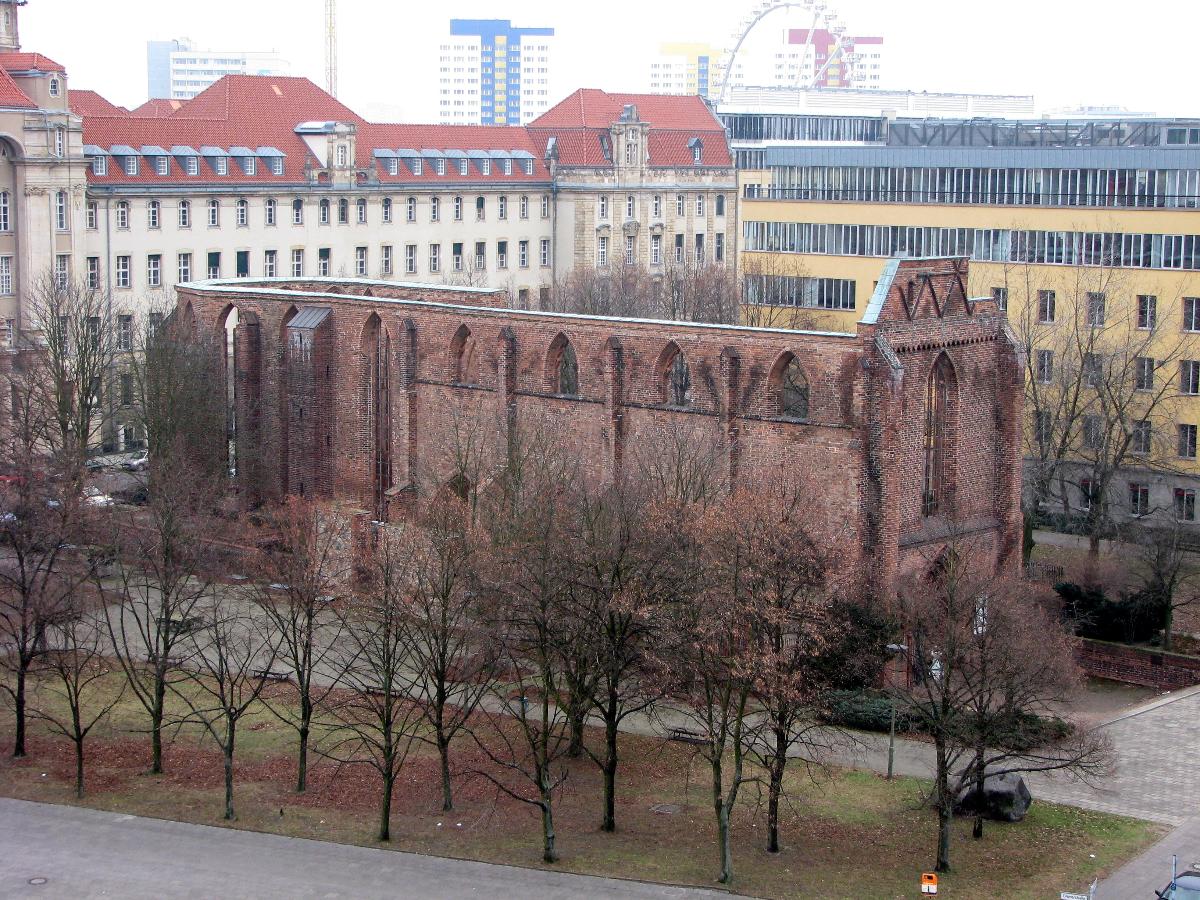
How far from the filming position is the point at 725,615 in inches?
1272

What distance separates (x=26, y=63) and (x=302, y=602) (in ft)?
157

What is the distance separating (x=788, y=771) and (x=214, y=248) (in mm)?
58043

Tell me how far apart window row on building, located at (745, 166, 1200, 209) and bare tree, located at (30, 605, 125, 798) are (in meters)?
45.1

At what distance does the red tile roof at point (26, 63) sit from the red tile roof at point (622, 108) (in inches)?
1509

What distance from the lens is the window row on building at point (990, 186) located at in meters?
69.3

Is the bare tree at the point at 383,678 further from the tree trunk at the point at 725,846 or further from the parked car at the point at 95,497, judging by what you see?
the parked car at the point at 95,497

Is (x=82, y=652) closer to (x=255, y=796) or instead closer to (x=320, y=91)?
(x=255, y=796)

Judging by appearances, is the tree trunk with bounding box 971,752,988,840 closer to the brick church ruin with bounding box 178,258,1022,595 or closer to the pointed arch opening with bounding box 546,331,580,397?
the brick church ruin with bounding box 178,258,1022,595

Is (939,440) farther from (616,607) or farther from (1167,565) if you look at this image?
(616,607)

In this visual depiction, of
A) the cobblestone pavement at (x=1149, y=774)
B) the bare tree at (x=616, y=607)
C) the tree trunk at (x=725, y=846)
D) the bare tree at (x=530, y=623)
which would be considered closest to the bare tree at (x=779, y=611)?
the tree trunk at (x=725, y=846)

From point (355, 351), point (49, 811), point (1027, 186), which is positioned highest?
point (1027, 186)

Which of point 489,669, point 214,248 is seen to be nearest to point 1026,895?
point 489,669

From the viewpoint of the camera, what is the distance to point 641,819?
34.5m

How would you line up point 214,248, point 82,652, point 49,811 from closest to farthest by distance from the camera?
point 49,811
point 82,652
point 214,248
